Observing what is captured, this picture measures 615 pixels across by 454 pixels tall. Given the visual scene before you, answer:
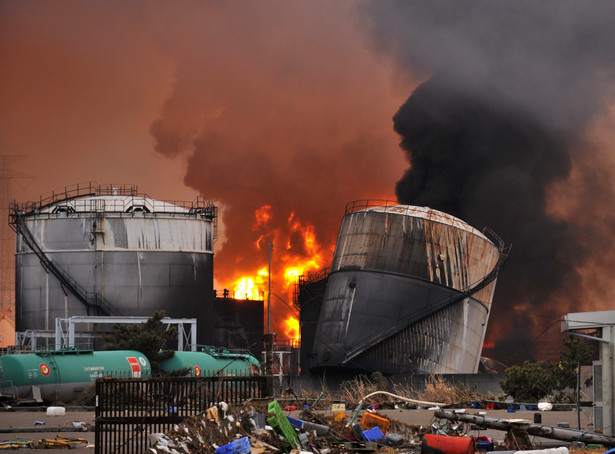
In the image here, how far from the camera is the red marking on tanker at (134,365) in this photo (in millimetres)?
40406

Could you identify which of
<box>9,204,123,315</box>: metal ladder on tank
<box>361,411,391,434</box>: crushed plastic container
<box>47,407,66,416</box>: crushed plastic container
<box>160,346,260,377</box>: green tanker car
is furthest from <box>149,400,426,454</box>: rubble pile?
<box>9,204,123,315</box>: metal ladder on tank

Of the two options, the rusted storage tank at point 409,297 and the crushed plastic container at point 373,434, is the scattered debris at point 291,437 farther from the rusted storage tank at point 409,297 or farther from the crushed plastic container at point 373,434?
the rusted storage tank at point 409,297

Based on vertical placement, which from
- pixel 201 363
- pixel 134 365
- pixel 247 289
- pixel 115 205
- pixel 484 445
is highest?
pixel 115 205

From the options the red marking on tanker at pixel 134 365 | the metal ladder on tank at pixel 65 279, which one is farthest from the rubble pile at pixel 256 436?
the metal ladder on tank at pixel 65 279

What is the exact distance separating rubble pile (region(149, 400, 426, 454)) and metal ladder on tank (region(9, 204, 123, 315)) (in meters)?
43.3

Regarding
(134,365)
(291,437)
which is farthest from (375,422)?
(134,365)

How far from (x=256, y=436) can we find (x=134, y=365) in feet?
90.4

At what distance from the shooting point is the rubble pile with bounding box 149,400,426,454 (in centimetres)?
1382

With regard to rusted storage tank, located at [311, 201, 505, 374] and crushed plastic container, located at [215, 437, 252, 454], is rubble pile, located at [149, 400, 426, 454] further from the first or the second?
rusted storage tank, located at [311, 201, 505, 374]

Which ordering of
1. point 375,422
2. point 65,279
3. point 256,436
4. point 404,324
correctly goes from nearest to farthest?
point 256,436 → point 375,422 → point 404,324 → point 65,279

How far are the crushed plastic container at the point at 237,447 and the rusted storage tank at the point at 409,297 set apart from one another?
34615 mm

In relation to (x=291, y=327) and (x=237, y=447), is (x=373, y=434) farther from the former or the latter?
(x=291, y=327)

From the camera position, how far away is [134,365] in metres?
40.7

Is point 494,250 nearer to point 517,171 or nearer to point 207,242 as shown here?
point 517,171
